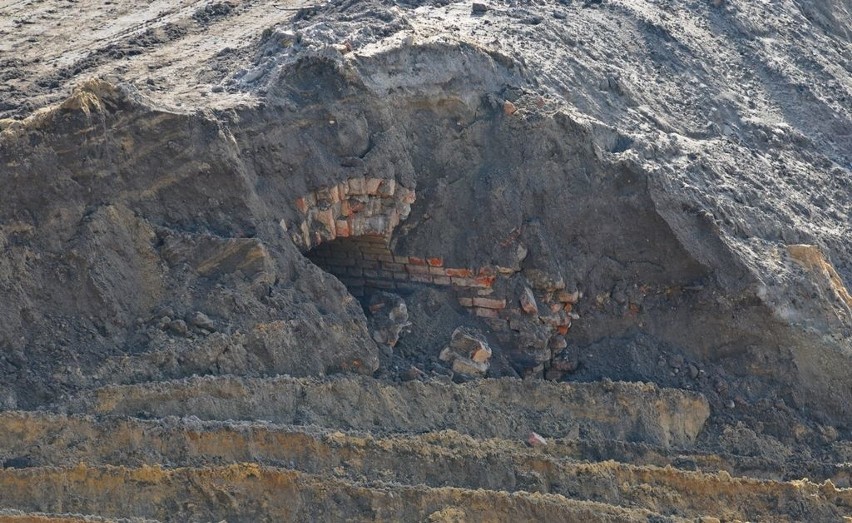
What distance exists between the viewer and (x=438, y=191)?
1146 cm

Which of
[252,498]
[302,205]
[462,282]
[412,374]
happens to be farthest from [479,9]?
[252,498]

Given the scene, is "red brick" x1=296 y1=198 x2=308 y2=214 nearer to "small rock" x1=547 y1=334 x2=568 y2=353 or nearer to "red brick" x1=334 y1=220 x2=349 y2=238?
"red brick" x1=334 y1=220 x2=349 y2=238

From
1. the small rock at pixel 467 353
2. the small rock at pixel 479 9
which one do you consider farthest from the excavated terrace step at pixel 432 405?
the small rock at pixel 479 9

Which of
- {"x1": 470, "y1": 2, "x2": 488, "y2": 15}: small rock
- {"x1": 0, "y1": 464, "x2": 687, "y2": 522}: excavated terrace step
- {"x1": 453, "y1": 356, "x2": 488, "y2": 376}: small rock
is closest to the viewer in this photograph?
{"x1": 0, "y1": 464, "x2": 687, "y2": 522}: excavated terrace step

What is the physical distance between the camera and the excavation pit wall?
36.6 ft

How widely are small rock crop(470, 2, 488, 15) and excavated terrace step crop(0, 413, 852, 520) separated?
4.39m

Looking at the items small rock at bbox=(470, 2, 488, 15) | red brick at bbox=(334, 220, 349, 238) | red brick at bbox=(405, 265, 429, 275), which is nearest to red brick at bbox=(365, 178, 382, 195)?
red brick at bbox=(334, 220, 349, 238)

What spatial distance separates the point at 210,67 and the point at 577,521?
14.5 ft

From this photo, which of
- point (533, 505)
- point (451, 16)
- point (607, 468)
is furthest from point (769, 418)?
point (451, 16)

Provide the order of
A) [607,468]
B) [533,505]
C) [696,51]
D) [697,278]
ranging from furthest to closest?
[696,51]
[697,278]
[607,468]
[533,505]

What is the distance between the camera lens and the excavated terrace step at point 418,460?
8.61 m

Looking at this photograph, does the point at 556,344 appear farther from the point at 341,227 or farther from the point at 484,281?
the point at 341,227

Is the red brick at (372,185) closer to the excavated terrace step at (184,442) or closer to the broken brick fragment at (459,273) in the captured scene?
the broken brick fragment at (459,273)

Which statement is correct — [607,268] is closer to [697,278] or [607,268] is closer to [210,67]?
[697,278]
